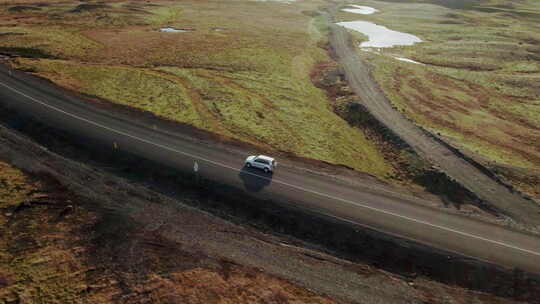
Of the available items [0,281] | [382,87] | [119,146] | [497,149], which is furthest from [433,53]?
[0,281]

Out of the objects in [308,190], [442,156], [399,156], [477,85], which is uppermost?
[477,85]

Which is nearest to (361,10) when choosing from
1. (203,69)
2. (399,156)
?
(203,69)

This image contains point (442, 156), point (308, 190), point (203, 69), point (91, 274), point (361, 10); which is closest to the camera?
point (91, 274)

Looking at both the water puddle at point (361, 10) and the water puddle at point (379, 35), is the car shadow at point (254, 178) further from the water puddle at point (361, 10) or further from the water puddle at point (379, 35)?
the water puddle at point (361, 10)

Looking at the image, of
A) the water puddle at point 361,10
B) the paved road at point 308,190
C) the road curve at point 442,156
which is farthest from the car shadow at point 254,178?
the water puddle at point 361,10

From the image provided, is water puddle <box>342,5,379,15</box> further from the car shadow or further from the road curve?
the car shadow

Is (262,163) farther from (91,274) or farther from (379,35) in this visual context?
(379,35)

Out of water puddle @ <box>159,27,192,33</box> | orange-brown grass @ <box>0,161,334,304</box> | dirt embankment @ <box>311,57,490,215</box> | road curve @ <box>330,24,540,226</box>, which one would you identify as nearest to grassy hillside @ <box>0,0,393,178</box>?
dirt embankment @ <box>311,57,490,215</box>

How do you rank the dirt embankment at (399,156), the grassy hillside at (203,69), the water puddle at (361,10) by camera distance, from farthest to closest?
the water puddle at (361,10), the grassy hillside at (203,69), the dirt embankment at (399,156)
